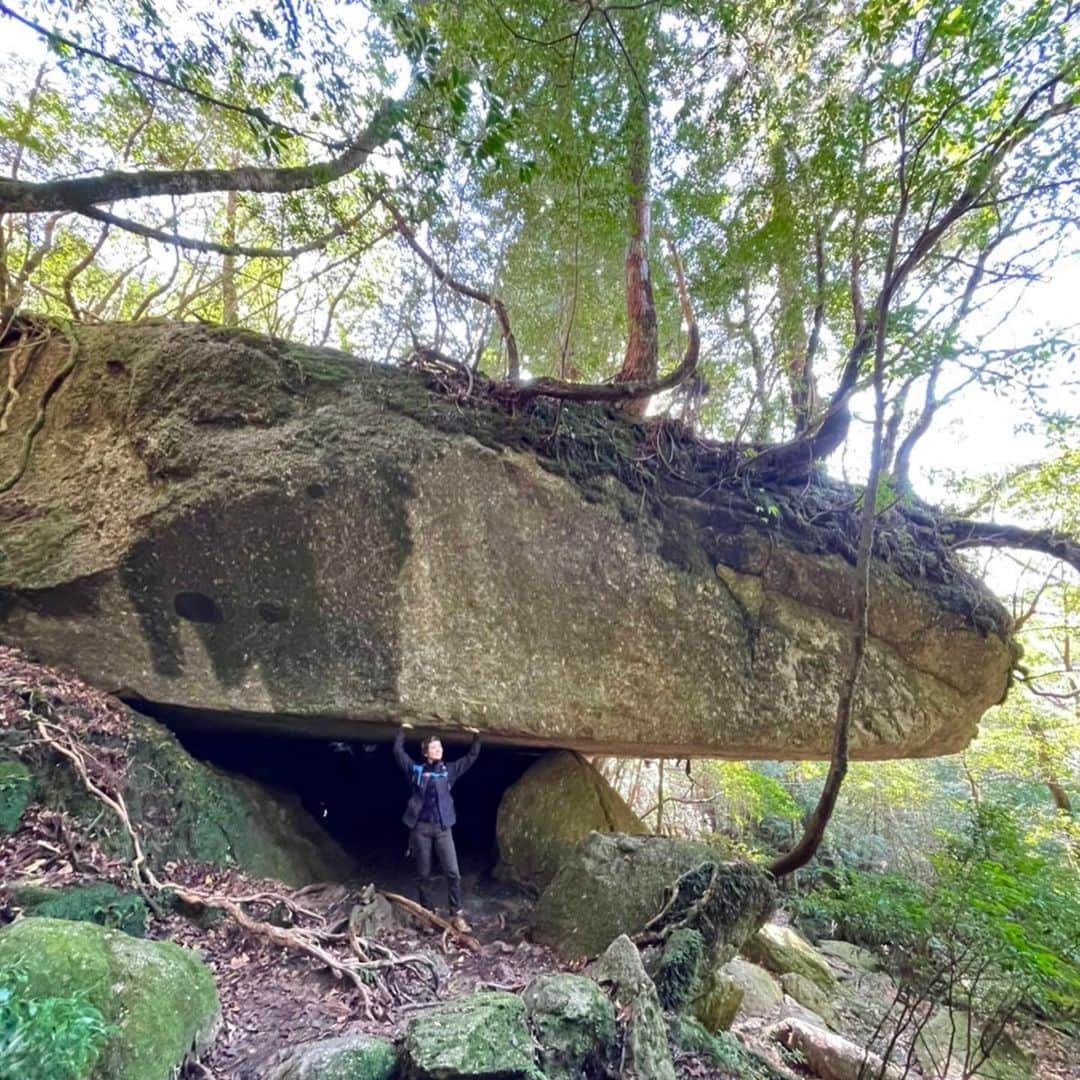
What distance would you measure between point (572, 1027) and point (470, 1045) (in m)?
0.64

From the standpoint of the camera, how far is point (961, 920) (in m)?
3.59

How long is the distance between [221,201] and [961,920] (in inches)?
472

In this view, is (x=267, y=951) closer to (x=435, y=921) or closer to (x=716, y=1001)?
(x=435, y=921)

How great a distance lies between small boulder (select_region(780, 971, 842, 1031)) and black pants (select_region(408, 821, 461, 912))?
461 centimetres

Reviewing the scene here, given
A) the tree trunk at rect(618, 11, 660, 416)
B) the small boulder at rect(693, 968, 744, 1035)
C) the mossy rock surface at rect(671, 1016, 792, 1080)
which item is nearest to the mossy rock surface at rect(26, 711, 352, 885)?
the mossy rock surface at rect(671, 1016, 792, 1080)

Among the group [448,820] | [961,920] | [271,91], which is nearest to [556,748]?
[448,820]

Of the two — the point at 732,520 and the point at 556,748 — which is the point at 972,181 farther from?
the point at 556,748

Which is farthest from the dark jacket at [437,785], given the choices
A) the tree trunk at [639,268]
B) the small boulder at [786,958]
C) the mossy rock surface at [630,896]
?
the small boulder at [786,958]

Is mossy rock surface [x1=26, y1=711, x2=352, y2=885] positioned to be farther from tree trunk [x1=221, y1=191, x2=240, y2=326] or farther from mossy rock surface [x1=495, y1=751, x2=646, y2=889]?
tree trunk [x1=221, y1=191, x2=240, y2=326]

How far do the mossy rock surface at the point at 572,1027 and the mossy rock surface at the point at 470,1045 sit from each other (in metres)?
0.16

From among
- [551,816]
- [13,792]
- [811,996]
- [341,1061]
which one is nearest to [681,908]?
[551,816]

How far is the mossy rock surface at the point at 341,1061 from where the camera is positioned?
212 centimetres

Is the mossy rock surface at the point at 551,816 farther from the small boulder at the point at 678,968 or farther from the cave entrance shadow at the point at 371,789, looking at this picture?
the small boulder at the point at 678,968

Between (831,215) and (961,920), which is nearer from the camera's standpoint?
(961,920)
